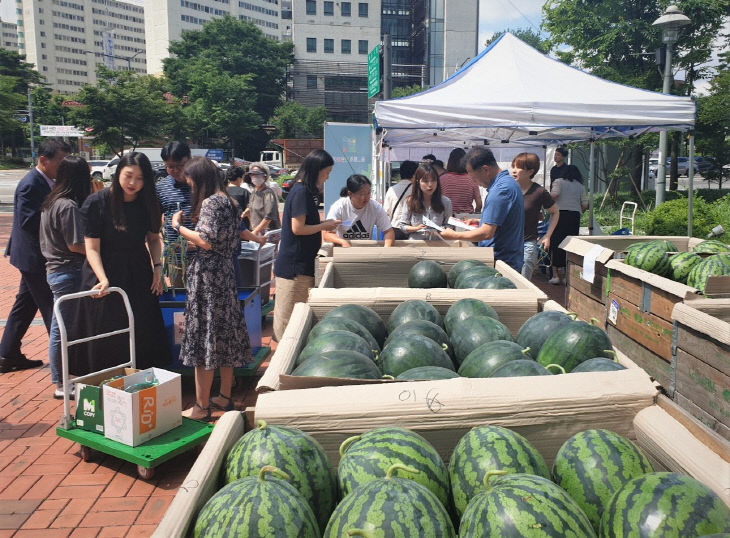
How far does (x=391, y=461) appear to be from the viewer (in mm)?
1562

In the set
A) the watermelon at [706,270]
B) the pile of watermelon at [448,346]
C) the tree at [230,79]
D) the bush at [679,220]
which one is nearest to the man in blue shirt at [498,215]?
the watermelon at [706,270]

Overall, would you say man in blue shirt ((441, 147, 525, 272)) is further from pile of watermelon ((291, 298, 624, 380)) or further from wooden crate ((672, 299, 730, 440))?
pile of watermelon ((291, 298, 624, 380))

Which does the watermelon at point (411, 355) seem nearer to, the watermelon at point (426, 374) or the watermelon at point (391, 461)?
the watermelon at point (426, 374)

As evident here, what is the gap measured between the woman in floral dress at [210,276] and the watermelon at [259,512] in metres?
3.06

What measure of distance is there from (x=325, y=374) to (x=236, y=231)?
2.58m

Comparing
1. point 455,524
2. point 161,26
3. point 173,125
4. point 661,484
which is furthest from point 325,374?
point 161,26

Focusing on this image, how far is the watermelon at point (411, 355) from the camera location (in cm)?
245

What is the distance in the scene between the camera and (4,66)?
6494 centimetres

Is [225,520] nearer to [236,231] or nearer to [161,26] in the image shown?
[236,231]

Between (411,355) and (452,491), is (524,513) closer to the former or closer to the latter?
(452,491)

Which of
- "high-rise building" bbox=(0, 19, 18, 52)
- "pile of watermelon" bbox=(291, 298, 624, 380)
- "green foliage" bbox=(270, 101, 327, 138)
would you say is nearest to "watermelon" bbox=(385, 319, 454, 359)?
"pile of watermelon" bbox=(291, 298, 624, 380)

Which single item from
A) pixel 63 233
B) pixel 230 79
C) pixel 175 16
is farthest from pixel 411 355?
pixel 175 16

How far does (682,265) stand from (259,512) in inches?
167

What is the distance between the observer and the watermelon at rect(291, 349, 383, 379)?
2.20 metres
